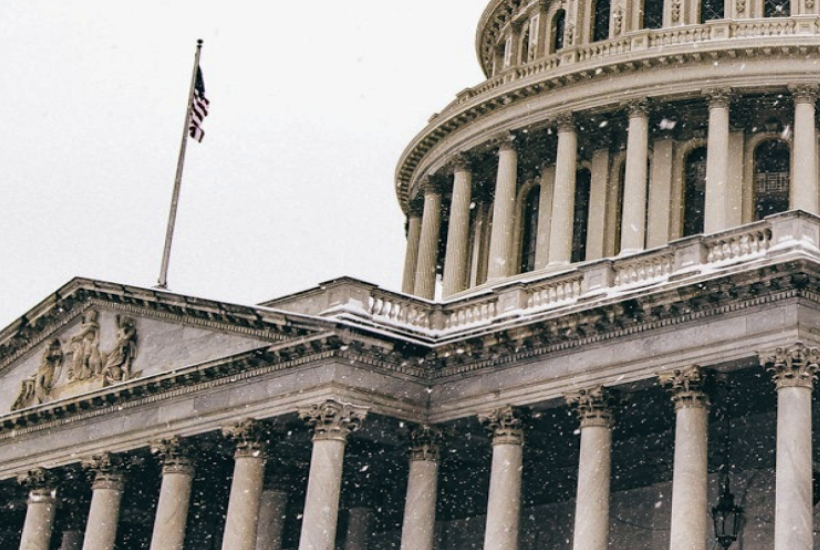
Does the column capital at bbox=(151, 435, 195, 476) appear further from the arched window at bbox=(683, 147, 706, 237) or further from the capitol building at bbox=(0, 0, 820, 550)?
the arched window at bbox=(683, 147, 706, 237)

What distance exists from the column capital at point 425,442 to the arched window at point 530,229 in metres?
14.9

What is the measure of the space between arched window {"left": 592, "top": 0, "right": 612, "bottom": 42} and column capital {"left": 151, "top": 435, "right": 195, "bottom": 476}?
21.1 m

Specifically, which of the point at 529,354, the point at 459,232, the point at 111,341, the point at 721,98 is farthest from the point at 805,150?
the point at 111,341

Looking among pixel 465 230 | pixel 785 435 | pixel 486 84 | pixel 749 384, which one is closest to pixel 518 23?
pixel 486 84

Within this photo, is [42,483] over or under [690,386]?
under

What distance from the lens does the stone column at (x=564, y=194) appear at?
45.1m

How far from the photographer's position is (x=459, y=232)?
49.4m

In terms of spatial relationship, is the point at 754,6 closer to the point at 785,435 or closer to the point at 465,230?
the point at 465,230

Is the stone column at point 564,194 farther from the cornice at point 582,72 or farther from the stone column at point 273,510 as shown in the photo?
the stone column at point 273,510

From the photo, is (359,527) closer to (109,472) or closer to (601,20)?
(109,472)

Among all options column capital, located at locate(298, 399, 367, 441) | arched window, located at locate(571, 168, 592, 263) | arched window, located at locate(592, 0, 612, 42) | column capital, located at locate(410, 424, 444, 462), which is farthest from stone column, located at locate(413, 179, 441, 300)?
column capital, located at locate(298, 399, 367, 441)

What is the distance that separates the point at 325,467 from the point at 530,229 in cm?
1855

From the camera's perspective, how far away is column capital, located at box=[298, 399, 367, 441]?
105 ft

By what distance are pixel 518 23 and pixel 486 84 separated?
16.8 ft
